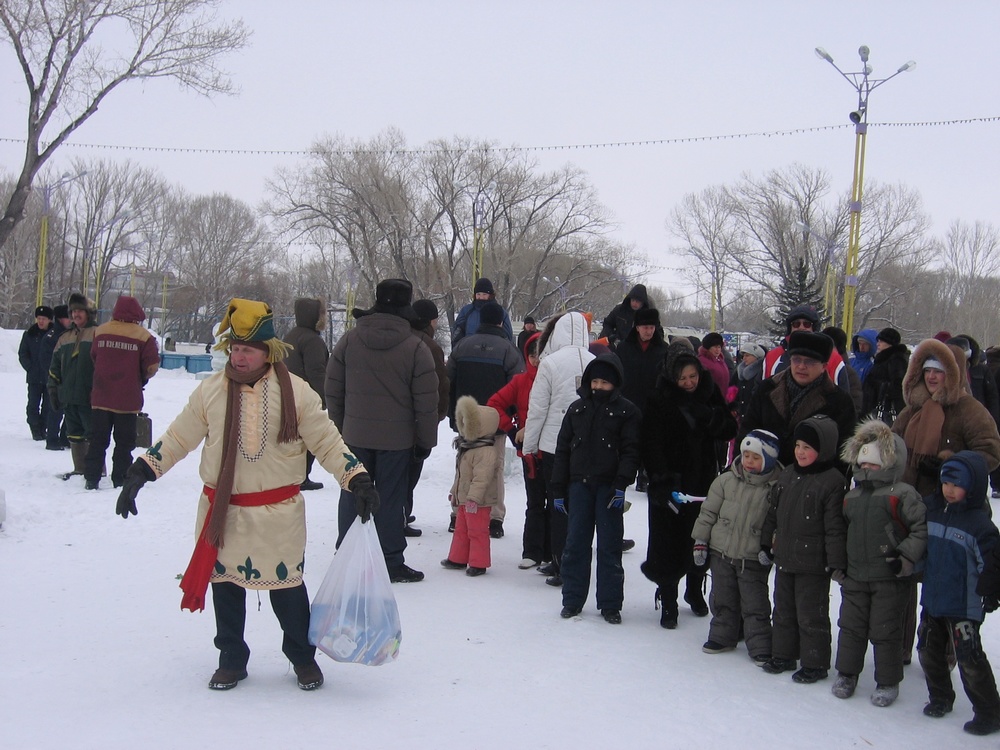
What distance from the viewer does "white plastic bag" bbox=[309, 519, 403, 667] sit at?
14.2 ft

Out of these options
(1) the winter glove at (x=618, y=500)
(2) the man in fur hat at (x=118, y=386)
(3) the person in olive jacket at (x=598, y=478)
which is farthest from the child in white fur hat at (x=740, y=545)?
(2) the man in fur hat at (x=118, y=386)

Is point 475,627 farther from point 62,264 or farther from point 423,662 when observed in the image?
point 62,264

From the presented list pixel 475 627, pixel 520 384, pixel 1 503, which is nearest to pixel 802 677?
pixel 475 627

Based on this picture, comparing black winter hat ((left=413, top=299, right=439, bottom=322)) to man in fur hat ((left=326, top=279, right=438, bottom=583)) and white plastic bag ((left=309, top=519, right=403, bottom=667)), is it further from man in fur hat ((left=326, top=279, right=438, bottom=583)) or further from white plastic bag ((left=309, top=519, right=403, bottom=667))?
white plastic bag ((left=309, top=519, right=403, bottom=667))

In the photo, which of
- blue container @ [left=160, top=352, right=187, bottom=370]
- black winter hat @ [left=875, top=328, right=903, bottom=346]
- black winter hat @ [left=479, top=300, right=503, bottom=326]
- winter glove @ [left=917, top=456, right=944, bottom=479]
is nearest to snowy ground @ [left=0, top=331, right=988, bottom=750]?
winter glove @ [left=917, top=456, right=944, bottom=479]

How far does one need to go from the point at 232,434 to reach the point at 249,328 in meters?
0.49

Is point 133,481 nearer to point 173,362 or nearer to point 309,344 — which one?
point 309,344

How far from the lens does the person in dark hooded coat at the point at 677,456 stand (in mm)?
5789

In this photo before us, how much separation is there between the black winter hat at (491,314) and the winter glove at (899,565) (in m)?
4.27

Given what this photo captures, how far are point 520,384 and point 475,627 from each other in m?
2.29

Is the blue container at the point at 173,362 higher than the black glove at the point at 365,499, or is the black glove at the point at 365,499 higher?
the black glove at the point at 365,499

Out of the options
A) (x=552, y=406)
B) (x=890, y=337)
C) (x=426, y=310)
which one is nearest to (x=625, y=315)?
(x=426, y=310)

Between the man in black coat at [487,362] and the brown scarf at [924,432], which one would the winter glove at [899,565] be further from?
the man in black coat at [487,362]

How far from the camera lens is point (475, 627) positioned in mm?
5574
